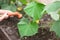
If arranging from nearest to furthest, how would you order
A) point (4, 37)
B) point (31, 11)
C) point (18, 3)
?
point (31, 11), point (4, 37), point (18, 3)

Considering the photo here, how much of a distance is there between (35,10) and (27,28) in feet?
0.47

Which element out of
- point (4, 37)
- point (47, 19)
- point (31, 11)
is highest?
point (31, 11)

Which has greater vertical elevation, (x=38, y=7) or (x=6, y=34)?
(x=38, y=7)

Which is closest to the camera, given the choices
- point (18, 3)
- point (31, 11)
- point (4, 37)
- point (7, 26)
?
point (31, 11)

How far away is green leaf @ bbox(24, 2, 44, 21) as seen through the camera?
4.46 ft

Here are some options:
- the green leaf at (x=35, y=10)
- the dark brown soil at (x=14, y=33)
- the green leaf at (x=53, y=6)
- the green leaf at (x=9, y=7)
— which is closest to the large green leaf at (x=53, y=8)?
the green leaf at (x=53, y=6)

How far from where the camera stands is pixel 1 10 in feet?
5.29

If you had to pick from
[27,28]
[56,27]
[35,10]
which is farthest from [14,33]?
[56,27]

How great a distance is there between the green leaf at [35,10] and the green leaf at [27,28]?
0.08 m

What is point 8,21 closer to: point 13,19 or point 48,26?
point 13,19

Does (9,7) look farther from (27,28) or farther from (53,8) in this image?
(53,8)

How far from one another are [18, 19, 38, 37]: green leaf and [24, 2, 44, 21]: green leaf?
78 millimetres

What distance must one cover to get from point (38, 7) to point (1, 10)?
0.38 metres

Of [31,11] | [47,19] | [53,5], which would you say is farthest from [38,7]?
[47,19]
